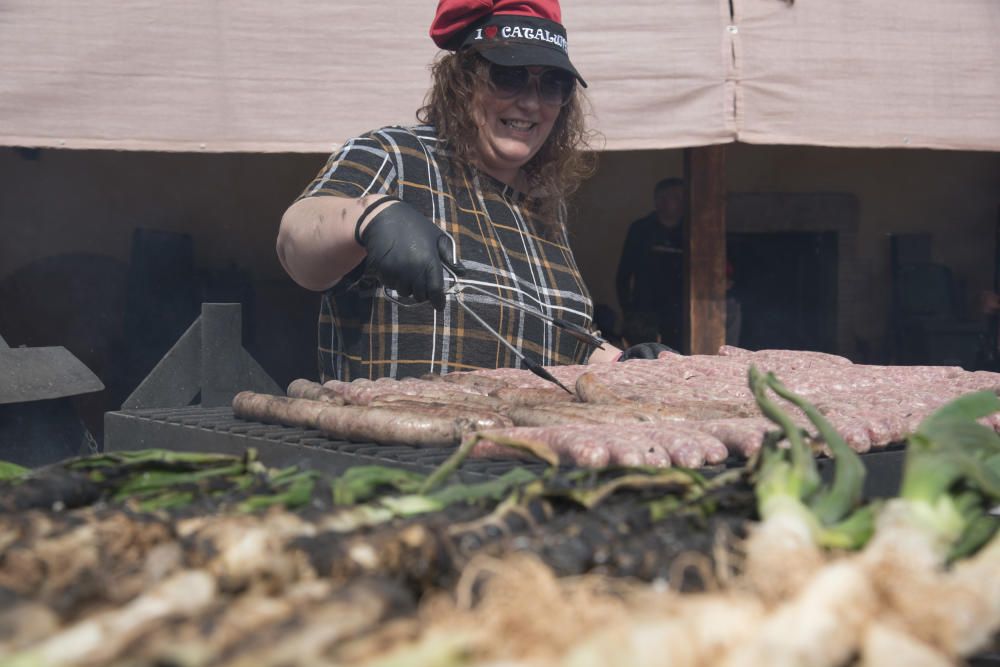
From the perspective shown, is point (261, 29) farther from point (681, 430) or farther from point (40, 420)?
point (681, 430)

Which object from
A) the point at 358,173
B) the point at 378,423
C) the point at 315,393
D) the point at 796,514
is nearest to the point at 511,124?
the point at 358,173

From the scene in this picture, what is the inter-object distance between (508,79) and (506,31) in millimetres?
191

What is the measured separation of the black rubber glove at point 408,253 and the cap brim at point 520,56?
1.07 meters

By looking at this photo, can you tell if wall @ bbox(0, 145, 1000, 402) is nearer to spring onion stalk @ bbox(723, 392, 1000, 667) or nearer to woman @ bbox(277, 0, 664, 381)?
woman @ bbox(277, 0, 664, 381)

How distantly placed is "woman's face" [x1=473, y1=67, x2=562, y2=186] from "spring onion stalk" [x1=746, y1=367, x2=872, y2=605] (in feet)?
8.53

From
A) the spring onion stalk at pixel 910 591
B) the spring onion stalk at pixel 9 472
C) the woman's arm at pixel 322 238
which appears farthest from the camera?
the woman's arm at pixel 322 238

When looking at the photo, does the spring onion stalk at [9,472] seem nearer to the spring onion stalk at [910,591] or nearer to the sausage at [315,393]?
the sausage at [315,393]

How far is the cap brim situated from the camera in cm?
422

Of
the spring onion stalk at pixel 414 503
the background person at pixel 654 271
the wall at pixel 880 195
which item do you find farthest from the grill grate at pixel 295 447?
the wall at pixel 880 195

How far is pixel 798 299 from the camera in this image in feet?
34.5

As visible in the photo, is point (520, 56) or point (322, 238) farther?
point (520, 56)

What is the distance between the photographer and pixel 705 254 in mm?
6781

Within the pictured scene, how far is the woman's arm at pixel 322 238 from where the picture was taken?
3.61 m

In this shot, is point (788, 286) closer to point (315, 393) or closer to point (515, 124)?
point (515, 124)
